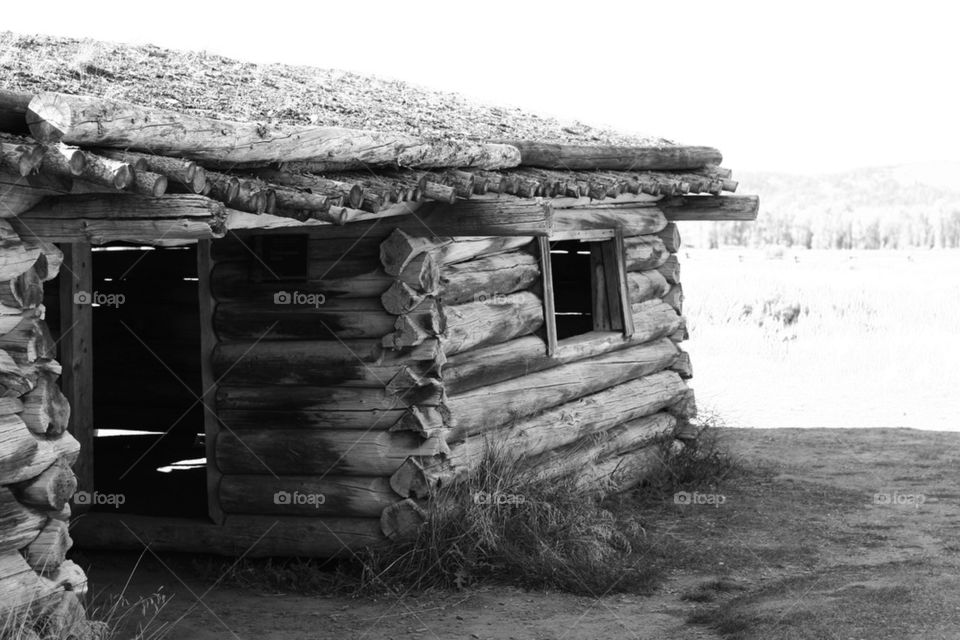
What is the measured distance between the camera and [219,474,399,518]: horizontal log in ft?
24.4

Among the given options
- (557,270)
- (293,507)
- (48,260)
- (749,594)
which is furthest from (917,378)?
(48,260)

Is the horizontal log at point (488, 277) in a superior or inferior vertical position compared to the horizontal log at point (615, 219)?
inferior

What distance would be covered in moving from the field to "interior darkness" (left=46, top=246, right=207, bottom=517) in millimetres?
5387

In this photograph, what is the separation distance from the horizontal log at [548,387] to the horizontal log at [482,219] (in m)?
1.09

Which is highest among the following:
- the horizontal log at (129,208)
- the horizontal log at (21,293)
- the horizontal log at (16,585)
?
the horizontal log at (129,208)

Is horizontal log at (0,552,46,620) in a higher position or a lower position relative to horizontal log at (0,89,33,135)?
lower

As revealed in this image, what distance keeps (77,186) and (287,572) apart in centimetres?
328

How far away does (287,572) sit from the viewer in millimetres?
7473

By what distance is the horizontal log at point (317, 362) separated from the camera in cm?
742

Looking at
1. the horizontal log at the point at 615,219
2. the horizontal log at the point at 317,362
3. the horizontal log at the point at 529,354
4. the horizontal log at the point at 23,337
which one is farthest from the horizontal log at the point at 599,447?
the horizontal log at the point at 23,337

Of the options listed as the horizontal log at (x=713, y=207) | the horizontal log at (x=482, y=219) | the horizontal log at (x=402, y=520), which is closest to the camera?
the horizontal log at (x=482, y=219)

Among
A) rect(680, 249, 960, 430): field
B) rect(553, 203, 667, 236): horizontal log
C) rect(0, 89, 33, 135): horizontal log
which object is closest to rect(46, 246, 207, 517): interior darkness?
rect(553, 203, 667, 236): horizontal log

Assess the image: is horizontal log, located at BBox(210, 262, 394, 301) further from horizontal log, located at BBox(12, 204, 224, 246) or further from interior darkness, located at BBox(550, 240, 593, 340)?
interior darkness, located at BBox(550, 240, 593, 340)

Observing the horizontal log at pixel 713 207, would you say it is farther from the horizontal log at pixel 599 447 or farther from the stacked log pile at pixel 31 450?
the stacked log pile at pixel 31 450
